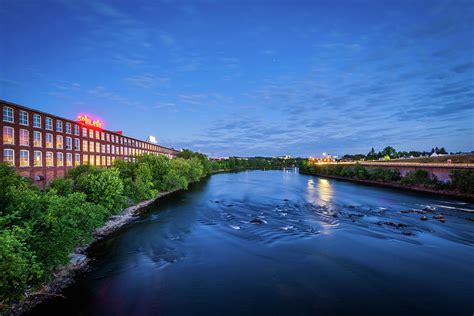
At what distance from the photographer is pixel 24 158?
53719mm

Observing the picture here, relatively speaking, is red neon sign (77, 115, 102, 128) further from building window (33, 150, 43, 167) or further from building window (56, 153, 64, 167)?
building window (33, 150, 43, 167)

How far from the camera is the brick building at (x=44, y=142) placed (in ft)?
166

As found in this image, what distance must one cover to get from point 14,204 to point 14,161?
143 ft

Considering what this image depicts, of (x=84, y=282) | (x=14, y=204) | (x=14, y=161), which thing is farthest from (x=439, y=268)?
(x=14, y=161)


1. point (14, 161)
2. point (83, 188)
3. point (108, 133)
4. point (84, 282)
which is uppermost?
point (108, 133)

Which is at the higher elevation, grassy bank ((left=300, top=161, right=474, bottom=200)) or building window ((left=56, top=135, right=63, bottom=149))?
building window ((left=56, top=135, right=63, bottom=149))

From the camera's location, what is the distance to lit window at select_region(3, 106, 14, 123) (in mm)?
49469

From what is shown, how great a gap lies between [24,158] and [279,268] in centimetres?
5736

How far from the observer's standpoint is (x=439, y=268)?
984 inches

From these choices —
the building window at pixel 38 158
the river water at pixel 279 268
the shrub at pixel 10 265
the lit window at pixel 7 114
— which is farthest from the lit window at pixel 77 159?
the shrub at pixel 10 265

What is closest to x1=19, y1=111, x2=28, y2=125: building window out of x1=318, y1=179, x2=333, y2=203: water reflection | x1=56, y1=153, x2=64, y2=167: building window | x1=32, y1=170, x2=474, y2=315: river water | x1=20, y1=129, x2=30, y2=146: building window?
x1=20, y1=129, x2=30, y2=146: building window

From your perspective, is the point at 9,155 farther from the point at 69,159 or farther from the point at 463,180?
the point at 463,180

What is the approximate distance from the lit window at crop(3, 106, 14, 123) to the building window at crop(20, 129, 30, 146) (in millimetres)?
3350

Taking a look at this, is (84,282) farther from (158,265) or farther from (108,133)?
(108,133)
